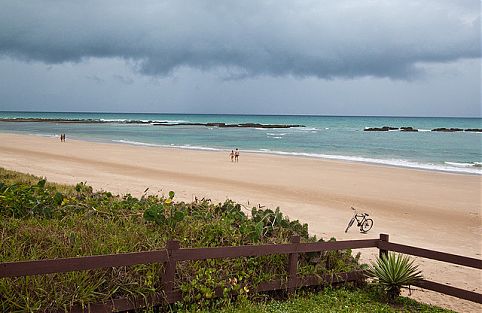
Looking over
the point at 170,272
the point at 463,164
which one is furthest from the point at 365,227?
the point at 463,164

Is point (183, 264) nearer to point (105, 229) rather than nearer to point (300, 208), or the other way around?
point (105, 229)

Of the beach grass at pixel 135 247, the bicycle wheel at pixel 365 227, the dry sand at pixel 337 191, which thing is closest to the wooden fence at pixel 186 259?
the beach grass at pixel 135 247

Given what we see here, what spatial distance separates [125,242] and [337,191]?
57.1 ft

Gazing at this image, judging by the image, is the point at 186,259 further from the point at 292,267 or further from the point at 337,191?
the point at 337,191

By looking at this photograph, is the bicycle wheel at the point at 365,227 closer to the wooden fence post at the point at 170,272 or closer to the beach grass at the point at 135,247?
the beach grass at the point at 135,247

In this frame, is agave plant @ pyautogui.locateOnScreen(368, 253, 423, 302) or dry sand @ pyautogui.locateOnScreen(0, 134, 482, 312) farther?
dry sand @ pyautogui.locateOnScreen(0, 134, 482, 312)

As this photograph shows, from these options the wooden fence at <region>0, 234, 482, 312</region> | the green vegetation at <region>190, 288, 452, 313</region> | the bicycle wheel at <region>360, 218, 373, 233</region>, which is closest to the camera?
the wooden fence at <region>0, 234, 482, 312</region>

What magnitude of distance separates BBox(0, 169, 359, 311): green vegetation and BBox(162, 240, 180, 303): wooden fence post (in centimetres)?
17

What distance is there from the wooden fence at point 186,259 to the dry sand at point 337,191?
1321mm

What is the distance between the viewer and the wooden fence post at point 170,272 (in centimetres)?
565

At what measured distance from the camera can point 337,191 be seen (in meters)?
22.5

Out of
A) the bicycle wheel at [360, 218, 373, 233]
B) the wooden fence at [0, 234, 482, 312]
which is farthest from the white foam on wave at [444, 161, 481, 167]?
the wooden fence at [0, 234, 482, 312]

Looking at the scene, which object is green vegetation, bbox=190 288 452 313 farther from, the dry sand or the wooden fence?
the dry sand

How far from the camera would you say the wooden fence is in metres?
4.81
